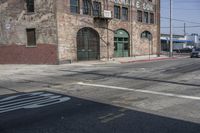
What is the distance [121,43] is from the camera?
124 ft

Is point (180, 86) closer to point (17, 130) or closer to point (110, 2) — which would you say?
point (17, 130)

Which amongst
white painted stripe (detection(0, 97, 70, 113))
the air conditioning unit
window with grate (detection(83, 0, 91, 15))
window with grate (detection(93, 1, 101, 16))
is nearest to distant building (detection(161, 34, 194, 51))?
the air conditioning unit

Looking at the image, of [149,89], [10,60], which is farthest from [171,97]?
[10,60]

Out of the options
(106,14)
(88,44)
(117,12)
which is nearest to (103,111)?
(88,44)

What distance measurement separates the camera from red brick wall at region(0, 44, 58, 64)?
1124 inches

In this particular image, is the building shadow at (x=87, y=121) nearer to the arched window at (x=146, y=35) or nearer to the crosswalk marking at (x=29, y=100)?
the crosswalk marking at (x=29, y=100)

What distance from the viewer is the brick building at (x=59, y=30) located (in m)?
28.5

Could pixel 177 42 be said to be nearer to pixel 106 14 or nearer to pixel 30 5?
pixel 106 14

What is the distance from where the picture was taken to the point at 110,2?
35156 mm

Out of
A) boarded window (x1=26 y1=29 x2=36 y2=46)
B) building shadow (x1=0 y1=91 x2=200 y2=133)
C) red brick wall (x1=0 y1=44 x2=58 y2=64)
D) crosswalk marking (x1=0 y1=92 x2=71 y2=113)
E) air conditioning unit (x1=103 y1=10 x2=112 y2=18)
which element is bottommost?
building shadow (x1=0 y1=91 x2=200 y2=133)

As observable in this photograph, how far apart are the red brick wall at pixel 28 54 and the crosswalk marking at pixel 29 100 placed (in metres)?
17.9

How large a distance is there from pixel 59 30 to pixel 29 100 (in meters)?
19.6

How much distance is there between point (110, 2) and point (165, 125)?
3027cm

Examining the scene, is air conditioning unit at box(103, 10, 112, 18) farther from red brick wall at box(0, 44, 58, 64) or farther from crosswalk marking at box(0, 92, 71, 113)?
crosswalk marking at box(0, 92, 71, 113)
